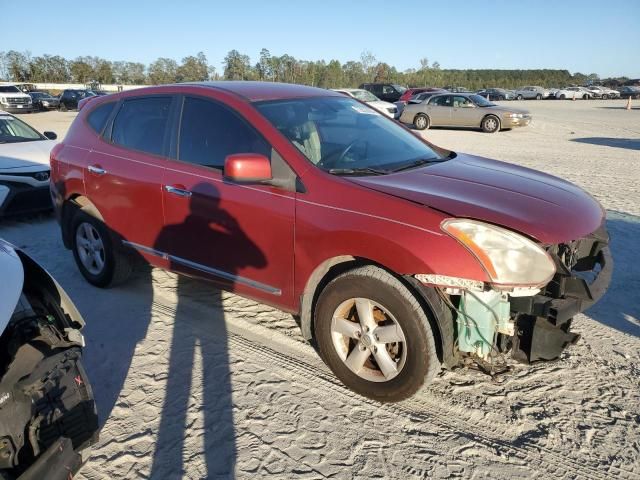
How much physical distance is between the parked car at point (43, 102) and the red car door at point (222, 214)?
37.2 m

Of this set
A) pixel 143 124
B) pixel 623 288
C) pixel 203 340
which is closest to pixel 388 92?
pixel 623 288

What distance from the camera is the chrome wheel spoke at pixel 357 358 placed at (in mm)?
2920

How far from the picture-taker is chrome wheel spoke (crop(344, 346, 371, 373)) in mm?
2920

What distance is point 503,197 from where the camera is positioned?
9.37 ft

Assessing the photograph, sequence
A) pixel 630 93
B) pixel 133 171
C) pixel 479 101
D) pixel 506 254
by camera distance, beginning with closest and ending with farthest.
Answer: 1. pixel 506 254
2. pixel 133 171
3. pixel 479 101
4. pixel 630 93

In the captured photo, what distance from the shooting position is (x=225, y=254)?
137 inches

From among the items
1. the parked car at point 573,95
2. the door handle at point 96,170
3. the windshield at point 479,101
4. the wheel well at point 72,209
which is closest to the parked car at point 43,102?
the windshield at point 479,101

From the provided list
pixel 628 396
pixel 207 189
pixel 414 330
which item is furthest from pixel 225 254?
pixel 628 396

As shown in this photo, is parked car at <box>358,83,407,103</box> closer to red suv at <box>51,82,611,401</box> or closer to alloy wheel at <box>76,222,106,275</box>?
red suv at <box>51,82,611,401</box>

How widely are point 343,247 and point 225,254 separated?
3.36 feet

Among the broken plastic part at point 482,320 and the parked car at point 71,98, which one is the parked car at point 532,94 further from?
the broken plastic part at point 482,320

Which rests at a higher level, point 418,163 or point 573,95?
point 573,95

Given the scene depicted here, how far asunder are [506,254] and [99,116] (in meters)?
3.81

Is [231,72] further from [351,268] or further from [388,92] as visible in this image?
[351,268]
